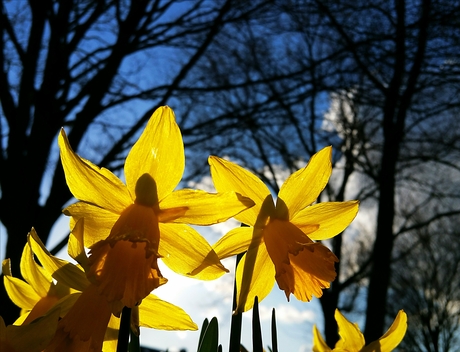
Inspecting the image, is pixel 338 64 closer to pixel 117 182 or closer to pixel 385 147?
pixel 385 147

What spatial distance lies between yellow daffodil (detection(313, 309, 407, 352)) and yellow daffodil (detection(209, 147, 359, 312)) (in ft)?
0.32

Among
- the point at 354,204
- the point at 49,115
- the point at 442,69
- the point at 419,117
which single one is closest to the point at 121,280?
the point at 354,204

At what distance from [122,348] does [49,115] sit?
3.84 meters

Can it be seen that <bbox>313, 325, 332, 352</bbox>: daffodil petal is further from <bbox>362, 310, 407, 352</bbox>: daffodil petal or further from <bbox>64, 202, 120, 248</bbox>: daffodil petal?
<bbox>64, 202, 120, 248</bbox>: daffodil petal

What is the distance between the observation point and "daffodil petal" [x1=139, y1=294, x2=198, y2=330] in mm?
634

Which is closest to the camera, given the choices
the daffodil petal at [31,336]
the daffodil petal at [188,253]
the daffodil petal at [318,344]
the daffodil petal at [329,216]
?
the daffodil petal at [31,336]

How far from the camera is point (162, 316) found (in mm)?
644

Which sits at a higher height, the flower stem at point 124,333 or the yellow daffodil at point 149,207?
the yellow daffodil at point 149,207

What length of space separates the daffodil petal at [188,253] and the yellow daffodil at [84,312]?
0.23 ft

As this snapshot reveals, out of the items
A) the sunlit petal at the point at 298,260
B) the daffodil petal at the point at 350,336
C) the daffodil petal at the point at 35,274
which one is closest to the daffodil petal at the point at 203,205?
the sunlit petal at the point at 298,260

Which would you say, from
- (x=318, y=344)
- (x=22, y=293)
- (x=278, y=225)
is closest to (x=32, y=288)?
(x=22, y=293)

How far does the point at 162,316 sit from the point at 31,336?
203mm

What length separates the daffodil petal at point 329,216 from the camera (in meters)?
0.69

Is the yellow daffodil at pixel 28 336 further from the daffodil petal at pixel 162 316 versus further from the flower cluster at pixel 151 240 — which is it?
the daffodil petal at pixel 162 316
